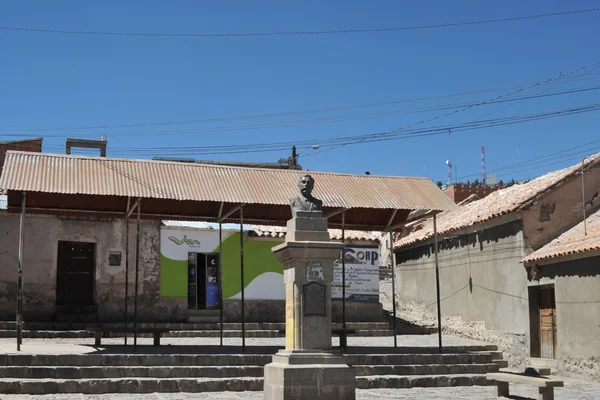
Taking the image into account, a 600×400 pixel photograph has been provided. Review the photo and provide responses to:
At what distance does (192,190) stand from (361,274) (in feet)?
31.4

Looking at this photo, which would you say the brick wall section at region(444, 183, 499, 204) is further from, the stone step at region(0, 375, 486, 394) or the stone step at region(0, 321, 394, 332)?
the stone step at region(0, 375, 486, 394)

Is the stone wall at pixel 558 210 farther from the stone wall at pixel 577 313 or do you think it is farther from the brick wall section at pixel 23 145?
the brick wall section at pixel 23 145

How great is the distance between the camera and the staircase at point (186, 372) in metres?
12.5

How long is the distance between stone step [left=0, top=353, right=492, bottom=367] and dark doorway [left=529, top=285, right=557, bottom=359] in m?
2.83

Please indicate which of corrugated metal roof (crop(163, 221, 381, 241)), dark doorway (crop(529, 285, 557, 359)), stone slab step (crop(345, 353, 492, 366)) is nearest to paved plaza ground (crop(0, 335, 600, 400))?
stone slab step (crop(345, 353, 492, 366))

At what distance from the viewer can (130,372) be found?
13.3 m

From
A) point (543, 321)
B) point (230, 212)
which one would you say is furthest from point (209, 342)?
point (543, 321)

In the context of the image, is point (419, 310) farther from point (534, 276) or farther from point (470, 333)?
point (534, 276)

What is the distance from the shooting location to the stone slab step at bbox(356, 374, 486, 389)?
46.0 feet

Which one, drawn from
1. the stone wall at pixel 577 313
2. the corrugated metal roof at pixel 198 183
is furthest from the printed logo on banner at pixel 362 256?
the stone wall at pixel 577 313

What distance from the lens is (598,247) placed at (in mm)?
15258

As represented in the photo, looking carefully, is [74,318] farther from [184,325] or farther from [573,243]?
[573,243]

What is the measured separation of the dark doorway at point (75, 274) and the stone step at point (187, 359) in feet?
29.1

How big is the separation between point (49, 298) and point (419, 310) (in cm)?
1143
